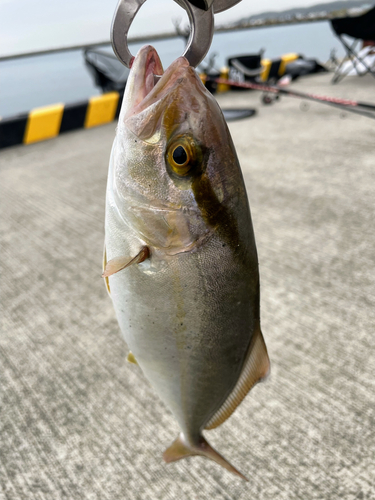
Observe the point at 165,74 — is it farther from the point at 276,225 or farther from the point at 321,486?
the point at 276,225

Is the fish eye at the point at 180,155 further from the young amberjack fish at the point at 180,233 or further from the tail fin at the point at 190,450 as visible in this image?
the tail fin at the point at 190,450

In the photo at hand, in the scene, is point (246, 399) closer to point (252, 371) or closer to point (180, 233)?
point (252, 371)

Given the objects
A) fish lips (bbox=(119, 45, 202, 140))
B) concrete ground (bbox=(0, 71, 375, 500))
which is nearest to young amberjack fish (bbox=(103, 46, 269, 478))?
fish lips (bbox=(119, 45, 202, 140))

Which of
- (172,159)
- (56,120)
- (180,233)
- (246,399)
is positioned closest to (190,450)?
(246,399)

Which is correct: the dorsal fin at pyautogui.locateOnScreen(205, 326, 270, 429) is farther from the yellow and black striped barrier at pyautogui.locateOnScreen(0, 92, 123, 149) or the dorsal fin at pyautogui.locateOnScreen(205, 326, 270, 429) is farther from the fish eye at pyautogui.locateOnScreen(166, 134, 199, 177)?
the yellow and black striped barrier at pyautogui.locateOnScreen(0, 92, 123, 149)

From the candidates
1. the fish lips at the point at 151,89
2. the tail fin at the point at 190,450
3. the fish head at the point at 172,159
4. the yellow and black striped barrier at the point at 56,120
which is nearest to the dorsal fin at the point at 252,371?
the tail fin at the point at 190,450

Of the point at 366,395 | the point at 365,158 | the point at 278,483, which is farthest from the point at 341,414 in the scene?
the point at 365,158
